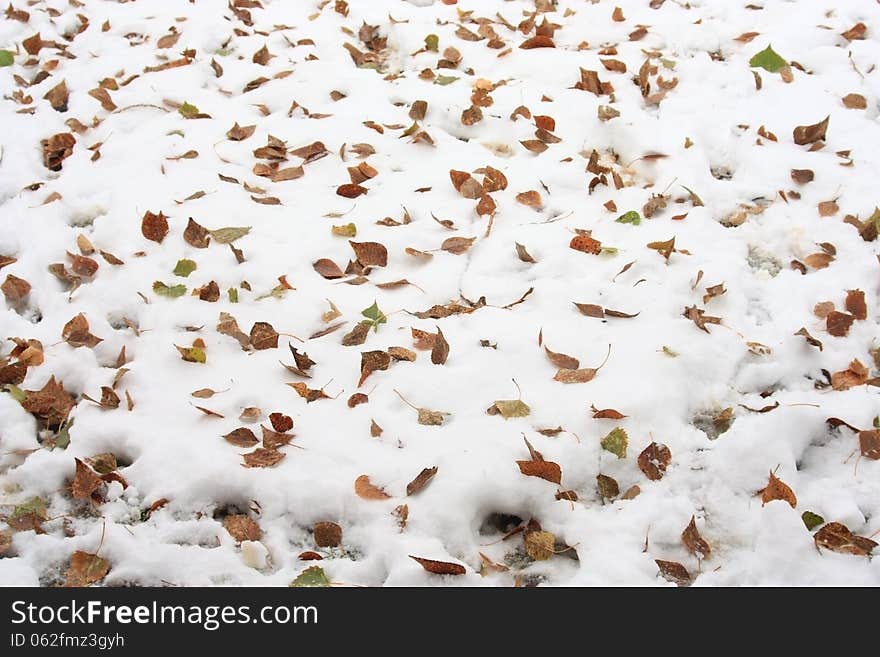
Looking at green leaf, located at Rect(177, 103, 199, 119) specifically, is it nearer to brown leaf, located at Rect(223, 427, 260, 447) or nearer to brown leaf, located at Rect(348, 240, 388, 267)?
brown leaf, located at Rect(348, 240, 388, 267)

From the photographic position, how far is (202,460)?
1.76 meters

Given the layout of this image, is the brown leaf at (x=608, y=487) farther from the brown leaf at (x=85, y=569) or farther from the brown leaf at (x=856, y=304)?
the brown leaf at (x=85, y=569)

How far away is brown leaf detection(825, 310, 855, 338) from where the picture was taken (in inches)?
80.0

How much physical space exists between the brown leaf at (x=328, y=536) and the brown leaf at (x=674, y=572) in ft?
2.23

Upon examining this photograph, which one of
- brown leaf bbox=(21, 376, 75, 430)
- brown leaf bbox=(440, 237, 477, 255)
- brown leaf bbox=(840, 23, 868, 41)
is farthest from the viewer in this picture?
brown leaf bbox=(840, 23, 868, 41)

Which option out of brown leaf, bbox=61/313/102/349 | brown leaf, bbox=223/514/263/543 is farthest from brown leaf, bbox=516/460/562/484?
brown leaf, bbox=61/313/102/349

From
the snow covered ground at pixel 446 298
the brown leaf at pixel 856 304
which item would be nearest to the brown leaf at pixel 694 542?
the snow covered ground at pixel 446 298

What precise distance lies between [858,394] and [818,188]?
91cm

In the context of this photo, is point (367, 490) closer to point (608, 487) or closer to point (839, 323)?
point (608, 487)

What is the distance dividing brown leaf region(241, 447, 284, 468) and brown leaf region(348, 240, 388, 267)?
73cm

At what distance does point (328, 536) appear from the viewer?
165cm

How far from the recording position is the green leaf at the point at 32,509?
1.68 m

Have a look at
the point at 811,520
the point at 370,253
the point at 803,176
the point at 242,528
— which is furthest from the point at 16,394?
the point at 803,176
